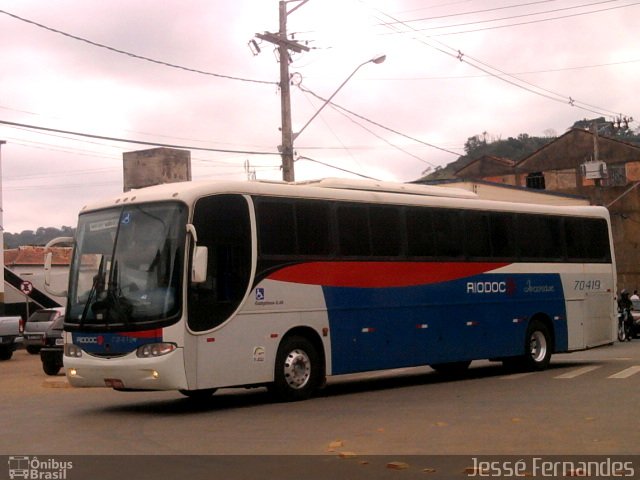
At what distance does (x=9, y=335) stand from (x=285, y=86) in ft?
39.3

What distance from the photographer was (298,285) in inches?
631

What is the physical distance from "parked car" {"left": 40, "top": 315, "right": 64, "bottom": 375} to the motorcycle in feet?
70.7

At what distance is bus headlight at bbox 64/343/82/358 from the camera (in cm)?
1488

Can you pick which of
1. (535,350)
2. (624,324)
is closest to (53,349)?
(535,350)

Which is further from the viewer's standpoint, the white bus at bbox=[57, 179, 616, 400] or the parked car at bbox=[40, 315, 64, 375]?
the parked car at bbox=[40, 315, 64, 375]

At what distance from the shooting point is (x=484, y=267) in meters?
19.9

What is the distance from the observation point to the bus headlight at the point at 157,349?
46.1ft

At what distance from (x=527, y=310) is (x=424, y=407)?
7.28 meters

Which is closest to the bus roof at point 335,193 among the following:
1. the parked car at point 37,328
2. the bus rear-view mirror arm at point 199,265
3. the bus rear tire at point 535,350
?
the bus rear-view mirror arm at point 199,265

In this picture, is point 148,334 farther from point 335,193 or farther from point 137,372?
point 335,193

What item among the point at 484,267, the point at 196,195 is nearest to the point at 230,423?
the point at 196,195
